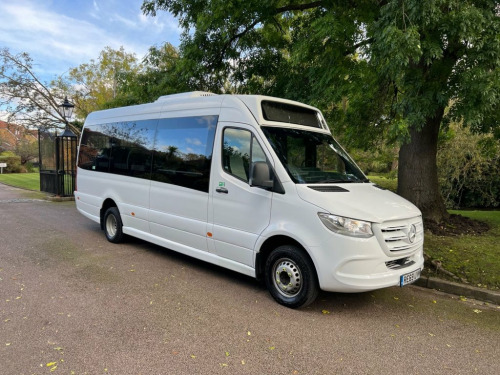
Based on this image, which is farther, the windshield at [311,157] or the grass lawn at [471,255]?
the grass lawn at [471,255]

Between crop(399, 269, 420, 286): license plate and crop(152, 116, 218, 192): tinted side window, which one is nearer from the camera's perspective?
crop(399, 269, 420, 286): license plate

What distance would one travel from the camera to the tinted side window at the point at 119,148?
648cm

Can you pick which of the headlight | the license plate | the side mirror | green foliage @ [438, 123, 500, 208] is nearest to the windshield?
the side mirror

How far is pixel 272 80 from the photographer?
10.1 metres

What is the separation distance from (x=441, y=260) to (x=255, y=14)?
6660mm

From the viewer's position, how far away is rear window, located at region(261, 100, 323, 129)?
4828 millimetres

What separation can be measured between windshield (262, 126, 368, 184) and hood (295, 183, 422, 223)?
0.75ft

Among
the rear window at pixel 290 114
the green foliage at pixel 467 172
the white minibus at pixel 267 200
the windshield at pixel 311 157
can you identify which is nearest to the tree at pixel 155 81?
the white minibus at pixel 267 200

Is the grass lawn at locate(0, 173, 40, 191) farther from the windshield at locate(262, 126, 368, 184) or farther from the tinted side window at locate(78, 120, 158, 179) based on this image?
the windshield at locate(262, 126, 368, 184)

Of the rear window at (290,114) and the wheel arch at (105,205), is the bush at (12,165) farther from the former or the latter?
the rear window at (290,114)

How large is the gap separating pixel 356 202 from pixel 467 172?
12.2m

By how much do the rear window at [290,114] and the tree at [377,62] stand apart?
3.92 feet

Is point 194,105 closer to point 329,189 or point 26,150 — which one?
point 329,189

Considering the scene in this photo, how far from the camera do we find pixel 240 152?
189 inches
